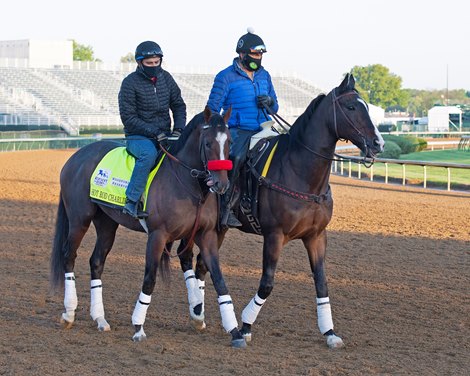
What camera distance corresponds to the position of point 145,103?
7551mm

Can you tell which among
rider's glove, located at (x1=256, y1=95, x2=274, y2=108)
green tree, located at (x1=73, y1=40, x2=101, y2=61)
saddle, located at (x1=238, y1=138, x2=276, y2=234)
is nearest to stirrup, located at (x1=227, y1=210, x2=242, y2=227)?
saddle, located at (x1=238, y1=138, x2=276, y2=234)

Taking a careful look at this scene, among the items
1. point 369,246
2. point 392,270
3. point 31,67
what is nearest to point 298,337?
point 392,270

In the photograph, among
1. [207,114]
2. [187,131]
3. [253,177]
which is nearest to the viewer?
[207,114]

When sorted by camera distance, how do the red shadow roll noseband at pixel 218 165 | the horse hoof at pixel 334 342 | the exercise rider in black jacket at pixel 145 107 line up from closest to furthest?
the red shadow roll noseband at pixel 218 165 → the horse hoof at pixel 334 342 → the exercise rider in black jacket at pixel 145 107

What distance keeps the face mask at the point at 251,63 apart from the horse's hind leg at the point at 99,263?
186 cm

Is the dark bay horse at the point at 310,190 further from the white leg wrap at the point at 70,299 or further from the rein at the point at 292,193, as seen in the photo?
the white leg wrap at the point at 70,299

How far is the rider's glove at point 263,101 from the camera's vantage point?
769 cm

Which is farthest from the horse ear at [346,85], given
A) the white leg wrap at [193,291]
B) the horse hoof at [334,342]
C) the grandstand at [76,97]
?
the grandstand at [76,97]

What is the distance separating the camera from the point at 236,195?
7.43 metres

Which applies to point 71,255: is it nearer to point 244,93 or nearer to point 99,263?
point 99,263

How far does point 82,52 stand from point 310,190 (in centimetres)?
11084

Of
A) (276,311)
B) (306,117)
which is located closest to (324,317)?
(276,311)

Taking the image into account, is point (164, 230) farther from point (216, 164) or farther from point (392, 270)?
point (392, 270)

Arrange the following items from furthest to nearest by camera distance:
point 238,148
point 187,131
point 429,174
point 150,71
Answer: point 429,174 < point 238,148 < point 150,71 < point 187,131
